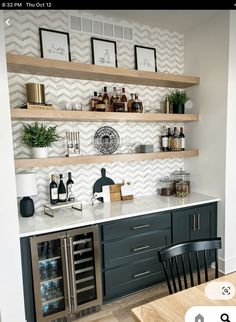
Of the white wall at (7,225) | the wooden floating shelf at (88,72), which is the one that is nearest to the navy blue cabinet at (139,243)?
the white wall at (7,225)

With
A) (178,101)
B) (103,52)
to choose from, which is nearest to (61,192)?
(103,52)

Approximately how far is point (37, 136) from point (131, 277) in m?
1.62

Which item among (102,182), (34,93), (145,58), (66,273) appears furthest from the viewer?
(145,58)

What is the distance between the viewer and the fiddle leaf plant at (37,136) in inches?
87.1

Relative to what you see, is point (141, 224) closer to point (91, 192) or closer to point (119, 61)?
point (91, 192)

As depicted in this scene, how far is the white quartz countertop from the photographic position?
1981mm

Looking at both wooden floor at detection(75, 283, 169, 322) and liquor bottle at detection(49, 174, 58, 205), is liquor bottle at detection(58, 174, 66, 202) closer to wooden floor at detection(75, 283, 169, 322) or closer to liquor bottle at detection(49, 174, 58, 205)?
liquor bottle at detection(49, 174, 58, 205)

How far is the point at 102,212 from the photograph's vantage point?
2354mm

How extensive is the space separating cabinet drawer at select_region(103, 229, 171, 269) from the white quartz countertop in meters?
0.24

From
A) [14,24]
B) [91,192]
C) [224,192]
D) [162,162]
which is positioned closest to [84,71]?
[14,24]

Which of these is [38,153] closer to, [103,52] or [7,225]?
[7,225]

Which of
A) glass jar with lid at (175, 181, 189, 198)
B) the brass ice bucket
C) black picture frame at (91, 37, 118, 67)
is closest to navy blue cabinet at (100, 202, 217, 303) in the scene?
glass jar with lid at (175, 181, 189, 198)

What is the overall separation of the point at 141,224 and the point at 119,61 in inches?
73.2
